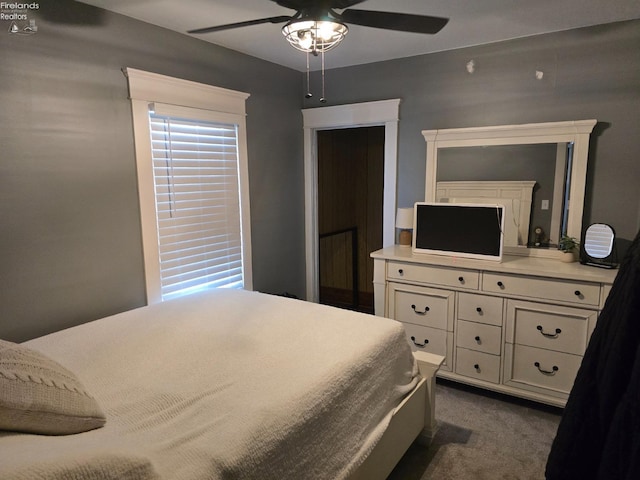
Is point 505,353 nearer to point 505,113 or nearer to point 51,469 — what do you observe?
point 505,113

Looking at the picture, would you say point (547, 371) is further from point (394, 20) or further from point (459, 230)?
point (394, 20)

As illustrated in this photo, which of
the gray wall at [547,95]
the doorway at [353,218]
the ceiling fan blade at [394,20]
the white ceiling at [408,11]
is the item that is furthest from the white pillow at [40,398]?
the doorway at [353,218]

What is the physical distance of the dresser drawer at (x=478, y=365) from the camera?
9.05 feet

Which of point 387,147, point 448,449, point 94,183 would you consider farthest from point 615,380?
Answer: point 387,147

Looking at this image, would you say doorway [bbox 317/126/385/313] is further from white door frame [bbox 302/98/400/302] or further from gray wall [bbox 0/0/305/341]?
gray wall [bbox 0/0/305/341]

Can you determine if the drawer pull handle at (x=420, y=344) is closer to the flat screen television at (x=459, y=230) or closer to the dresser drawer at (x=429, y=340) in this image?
the dresser drawer at (x=429, y=340)

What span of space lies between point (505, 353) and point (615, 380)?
223cm

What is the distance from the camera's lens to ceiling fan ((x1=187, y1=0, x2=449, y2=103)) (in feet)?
5.58

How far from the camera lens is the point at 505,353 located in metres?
2.71

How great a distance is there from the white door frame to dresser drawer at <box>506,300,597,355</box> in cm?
124

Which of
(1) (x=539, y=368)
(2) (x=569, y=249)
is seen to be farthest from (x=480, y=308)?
(2) (x=569, y=249)

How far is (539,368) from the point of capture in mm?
2619

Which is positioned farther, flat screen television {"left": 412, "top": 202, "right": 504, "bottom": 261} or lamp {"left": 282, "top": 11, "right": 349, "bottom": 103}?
flat screen television {"left": 412, "top": 202, "right": 504, "bottom": 261}

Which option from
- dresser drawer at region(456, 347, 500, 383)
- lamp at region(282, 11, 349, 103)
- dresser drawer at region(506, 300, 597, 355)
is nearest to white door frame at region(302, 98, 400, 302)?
dresser drawer at region(456, 347, 500, 383)
